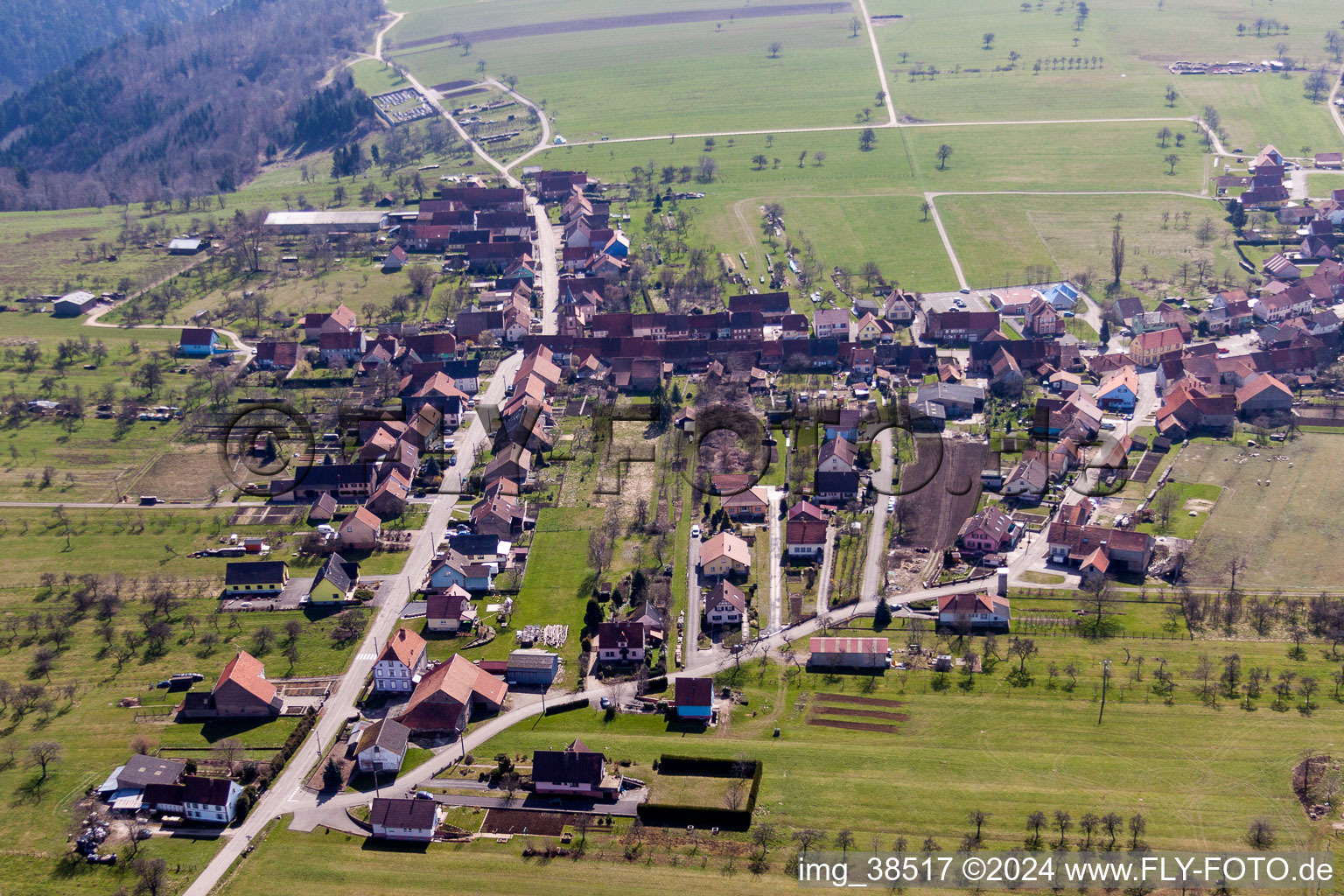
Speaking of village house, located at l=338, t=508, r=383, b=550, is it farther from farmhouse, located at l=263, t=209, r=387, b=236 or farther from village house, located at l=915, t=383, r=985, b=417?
farmhouse, located at l=263, t=209, r=387, b=236

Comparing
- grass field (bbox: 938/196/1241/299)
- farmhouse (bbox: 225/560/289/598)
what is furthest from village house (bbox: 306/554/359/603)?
grass field (bbox: 938/196/1241/299)

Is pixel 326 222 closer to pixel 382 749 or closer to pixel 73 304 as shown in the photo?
pixel 73 304

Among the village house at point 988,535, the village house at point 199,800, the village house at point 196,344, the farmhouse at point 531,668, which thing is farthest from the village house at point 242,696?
the village house at point 196,344

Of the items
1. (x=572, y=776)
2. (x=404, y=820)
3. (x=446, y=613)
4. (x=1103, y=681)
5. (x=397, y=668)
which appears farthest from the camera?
(x=446, y=613)

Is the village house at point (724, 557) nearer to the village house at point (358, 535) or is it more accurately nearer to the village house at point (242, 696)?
the village house at point (358, 535)

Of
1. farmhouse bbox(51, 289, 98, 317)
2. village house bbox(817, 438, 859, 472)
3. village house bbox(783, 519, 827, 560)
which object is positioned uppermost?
farmhouse bbox(51, 289, 98, 317)

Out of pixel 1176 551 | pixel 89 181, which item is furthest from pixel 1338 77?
pixel 89 181

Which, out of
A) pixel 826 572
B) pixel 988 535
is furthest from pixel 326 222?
pixel 988 535
